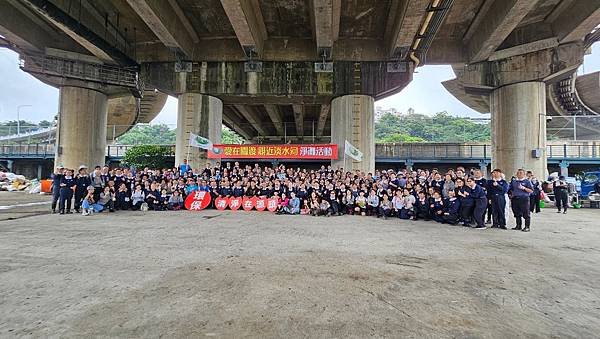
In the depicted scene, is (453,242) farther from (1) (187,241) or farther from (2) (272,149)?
(2) (272,149)

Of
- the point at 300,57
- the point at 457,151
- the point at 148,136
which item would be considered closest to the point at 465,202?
the point at 300,57

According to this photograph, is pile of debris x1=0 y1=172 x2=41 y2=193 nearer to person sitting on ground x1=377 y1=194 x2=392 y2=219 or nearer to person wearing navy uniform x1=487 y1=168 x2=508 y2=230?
person sitting on ground x1=377 y1=194 x2=392 y2=219

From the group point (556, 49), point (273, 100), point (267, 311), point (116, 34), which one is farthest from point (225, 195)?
point (556, 49)

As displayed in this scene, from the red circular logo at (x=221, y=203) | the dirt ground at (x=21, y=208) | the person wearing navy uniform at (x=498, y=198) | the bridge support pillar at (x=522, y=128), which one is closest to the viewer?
the person wearing navy uniform at (x=498, y=198)

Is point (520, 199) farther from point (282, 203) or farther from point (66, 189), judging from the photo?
point (66, 189)

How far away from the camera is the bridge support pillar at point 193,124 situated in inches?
663

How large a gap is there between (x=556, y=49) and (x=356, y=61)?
9.84 metres

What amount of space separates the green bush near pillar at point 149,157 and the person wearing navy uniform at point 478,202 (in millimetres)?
28680

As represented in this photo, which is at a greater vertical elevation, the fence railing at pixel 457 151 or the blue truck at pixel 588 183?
the fence railing at pixel 457 151

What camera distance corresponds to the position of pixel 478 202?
27.7ft

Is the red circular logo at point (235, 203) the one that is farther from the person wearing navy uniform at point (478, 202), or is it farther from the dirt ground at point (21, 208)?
the person wearing navy uniform at point (478, 202)

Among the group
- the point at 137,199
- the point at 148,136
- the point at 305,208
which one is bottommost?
the point at 305,208

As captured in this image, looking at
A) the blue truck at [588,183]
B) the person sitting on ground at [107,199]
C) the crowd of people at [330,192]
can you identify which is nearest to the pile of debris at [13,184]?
the crowd of people at [330,192]

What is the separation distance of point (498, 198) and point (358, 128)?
9.13 metres
